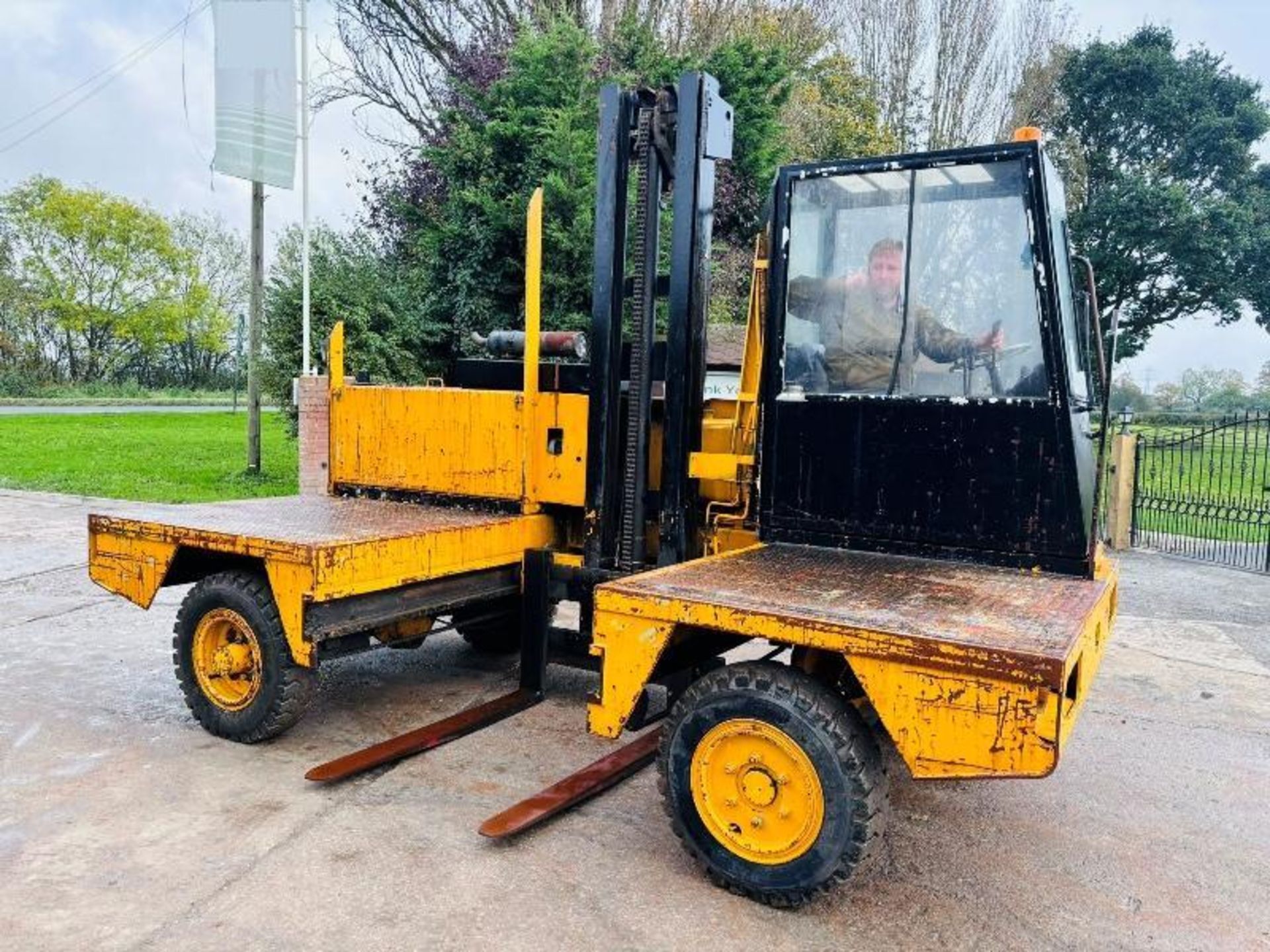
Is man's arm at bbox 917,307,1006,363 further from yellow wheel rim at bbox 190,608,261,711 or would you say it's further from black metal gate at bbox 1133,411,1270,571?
black metal gate at bbox 1133,411,1270,571

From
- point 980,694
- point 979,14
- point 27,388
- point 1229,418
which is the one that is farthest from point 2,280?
point 980,694

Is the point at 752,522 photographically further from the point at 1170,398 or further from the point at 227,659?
the point at 1170,398

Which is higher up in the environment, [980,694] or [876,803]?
[980,694]

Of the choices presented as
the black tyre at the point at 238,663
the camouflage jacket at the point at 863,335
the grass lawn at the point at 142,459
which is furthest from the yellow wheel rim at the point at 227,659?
the grass lawn at the point at 142,459

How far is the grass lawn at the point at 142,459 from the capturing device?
13820 mm

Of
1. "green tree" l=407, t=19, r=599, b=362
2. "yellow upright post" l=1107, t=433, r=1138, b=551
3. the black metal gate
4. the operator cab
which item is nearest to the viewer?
the operator cab

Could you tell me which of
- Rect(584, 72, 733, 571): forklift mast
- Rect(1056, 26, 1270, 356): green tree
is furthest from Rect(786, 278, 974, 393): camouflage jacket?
Rect(1056, 26, 1270, 356): green tree

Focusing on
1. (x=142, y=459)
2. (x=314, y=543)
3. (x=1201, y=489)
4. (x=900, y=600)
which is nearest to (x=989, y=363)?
(x=900, y=600)

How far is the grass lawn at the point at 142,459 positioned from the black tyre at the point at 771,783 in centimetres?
1075

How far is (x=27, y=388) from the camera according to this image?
40.8 m

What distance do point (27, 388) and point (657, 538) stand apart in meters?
43.5

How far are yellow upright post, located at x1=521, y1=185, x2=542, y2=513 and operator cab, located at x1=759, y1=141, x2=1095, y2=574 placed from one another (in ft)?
4.08

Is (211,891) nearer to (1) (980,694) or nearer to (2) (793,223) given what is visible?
(1) (980,694)

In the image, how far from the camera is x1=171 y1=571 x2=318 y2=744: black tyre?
14.8ft
